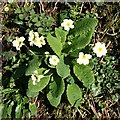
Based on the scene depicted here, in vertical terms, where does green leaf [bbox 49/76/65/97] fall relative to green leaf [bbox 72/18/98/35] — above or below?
below

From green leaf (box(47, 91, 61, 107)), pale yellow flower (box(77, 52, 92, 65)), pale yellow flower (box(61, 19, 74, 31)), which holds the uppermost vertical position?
pale yellow flower (box(61, 19, 74, 31))

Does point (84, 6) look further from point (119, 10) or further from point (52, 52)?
point (52, 52)

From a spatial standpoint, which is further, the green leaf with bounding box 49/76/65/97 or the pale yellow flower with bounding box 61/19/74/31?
the pale yellow flower with bounding box 61/19/74/31

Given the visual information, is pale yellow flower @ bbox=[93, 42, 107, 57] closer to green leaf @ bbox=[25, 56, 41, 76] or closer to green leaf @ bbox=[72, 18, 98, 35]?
green leaf @ bbox=[72, 18, 98, 35]

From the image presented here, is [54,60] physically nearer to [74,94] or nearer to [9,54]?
[74,94]

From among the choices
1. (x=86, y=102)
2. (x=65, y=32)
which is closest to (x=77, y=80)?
(x=86, y=102)

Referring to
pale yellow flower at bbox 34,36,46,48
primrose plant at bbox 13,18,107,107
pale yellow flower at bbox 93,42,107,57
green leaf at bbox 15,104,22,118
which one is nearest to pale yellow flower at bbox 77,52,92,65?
primrose plant at bbox 13,18,107,107

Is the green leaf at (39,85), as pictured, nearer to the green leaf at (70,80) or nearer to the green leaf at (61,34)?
the green leaf at (70,80)
